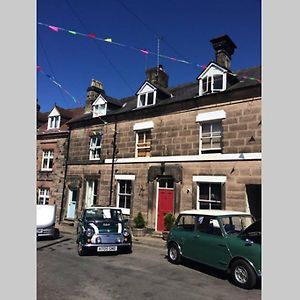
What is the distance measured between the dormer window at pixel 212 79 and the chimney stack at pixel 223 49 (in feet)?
4.15

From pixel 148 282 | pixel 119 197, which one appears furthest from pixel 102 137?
pixel 148 282

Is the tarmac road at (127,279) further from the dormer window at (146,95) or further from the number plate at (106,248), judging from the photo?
the dormer window at (146,95)

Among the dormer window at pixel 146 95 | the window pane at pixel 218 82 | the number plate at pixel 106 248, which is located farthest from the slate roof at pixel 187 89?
the number plate at pixel 106 248

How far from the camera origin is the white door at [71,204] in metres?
18.0

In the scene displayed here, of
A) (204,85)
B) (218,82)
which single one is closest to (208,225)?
(218,82)

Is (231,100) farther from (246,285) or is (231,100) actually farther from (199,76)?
(246,285)

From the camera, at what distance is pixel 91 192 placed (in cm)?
1731

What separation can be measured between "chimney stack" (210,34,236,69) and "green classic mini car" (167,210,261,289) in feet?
28.6

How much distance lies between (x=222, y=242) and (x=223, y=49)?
10254mm

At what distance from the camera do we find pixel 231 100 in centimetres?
1215

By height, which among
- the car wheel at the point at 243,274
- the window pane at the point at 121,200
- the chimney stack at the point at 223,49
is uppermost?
the chimney stack at the point at 223,49

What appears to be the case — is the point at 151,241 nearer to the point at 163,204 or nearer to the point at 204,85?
the point at 163,204

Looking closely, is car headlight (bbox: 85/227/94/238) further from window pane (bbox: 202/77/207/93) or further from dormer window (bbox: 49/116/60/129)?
dormer window (bbox: 49/116/60/129)

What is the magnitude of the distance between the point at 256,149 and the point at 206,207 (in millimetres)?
3145
